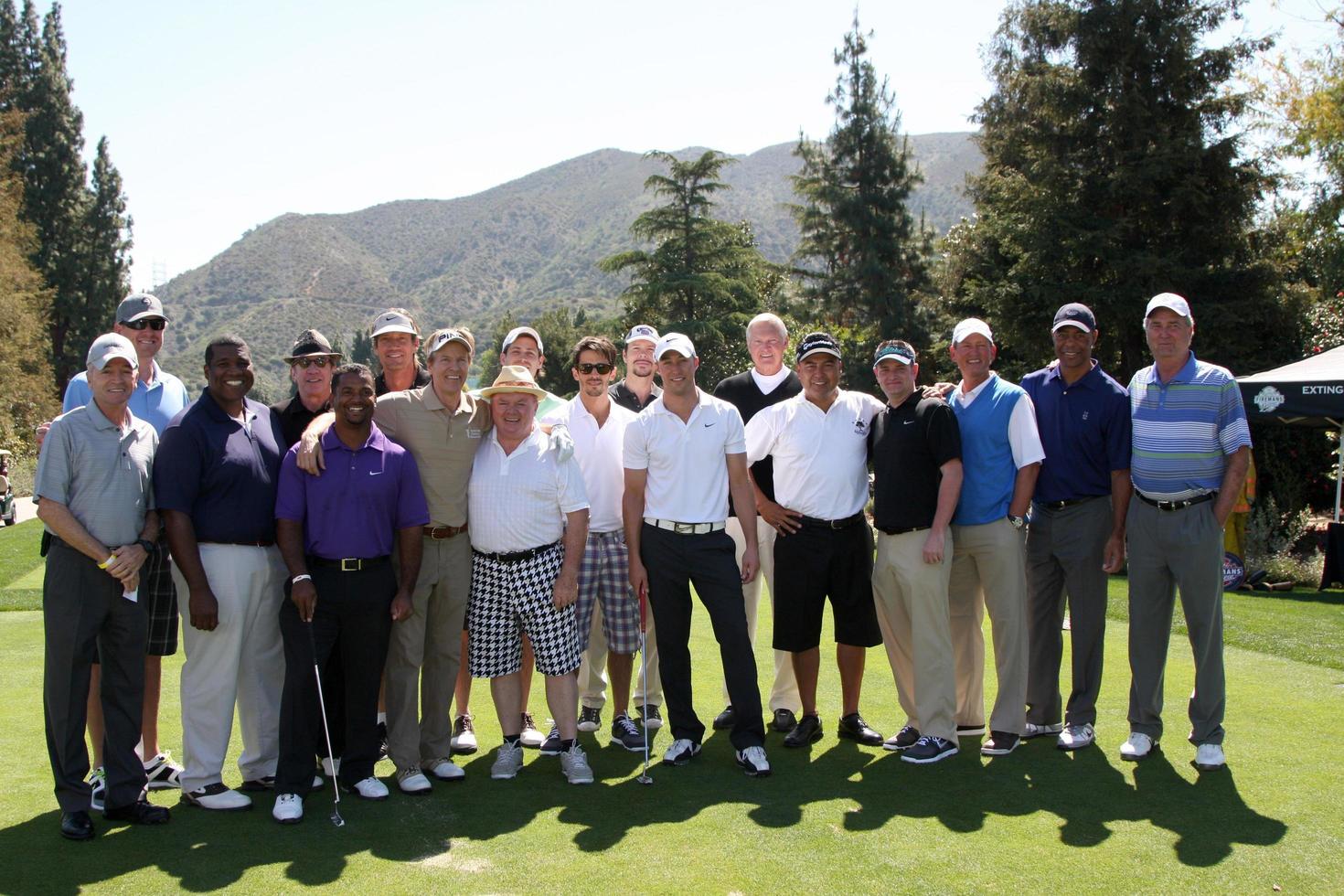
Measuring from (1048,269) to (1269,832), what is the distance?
1865 cm

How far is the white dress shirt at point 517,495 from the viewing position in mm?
5078

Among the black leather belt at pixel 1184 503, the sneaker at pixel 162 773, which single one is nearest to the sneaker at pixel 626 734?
the sneaker at pixel 162 773

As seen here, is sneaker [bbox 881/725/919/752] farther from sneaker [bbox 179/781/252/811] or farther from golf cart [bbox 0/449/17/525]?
golf cart [bbox 0/449/17/525]

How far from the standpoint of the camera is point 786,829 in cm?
437

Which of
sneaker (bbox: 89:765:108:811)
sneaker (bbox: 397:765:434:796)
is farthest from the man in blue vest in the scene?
sneaker (bbox: 89:765:108:811)

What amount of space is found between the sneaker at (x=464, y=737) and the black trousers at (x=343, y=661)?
26.3 inches

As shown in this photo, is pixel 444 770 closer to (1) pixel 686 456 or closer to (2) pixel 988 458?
(1) pixel 686 456

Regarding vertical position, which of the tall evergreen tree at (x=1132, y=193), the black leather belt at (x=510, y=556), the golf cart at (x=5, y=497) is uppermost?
the tall evergreen tree at (x=1132, y=193)

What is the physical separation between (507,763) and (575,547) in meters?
1.05

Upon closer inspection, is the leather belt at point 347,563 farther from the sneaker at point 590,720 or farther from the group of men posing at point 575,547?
the sneaker at point 590,720

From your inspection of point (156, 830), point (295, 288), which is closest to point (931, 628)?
point (156, 830)

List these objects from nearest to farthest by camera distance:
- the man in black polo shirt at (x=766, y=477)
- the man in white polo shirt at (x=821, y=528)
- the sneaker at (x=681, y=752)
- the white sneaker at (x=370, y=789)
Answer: the white sneaker at (x=370, y=789)
the sneaker at (x=681, y=752)
the man in white polo shirt at (x=821, y=528)
the man in black polo shirt at (x=766, y=477)

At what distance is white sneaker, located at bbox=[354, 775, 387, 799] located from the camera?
4.80 meters

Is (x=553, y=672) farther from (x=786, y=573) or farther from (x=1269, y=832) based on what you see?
(x=1269, y=832)
